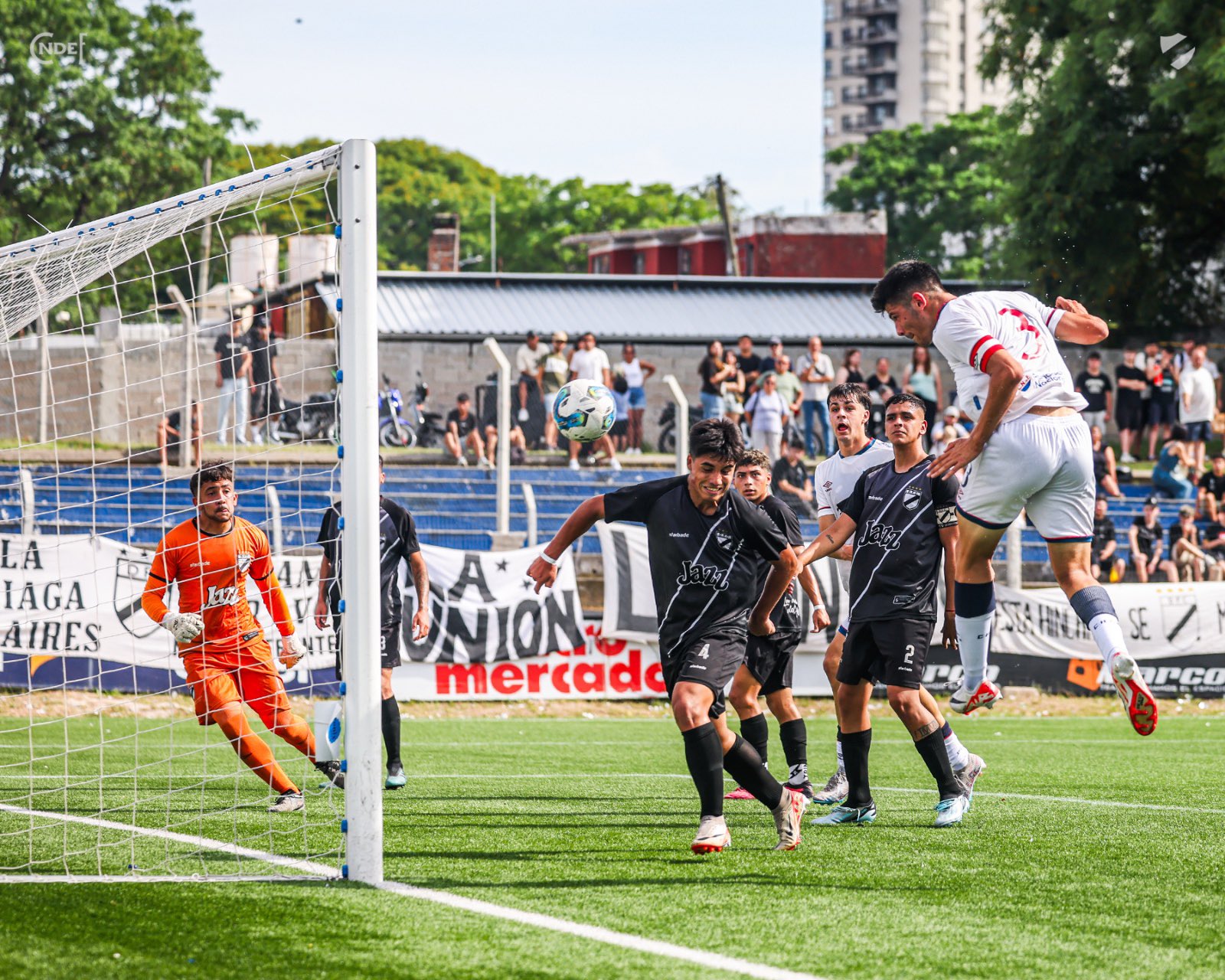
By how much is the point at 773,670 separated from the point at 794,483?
978 cm

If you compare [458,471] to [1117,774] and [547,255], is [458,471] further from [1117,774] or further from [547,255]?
[547,255]

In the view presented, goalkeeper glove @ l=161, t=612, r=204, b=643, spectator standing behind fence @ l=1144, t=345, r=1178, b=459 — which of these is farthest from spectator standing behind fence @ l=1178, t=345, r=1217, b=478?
goalkeeper glove @ l=161, t=612, r=204, b=643

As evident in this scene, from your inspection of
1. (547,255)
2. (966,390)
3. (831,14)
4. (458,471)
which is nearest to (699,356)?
(458,471)

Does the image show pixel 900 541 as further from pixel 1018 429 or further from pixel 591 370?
pixel 591 370

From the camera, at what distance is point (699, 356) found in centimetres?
3130

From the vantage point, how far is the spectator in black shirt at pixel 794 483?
18.0 m

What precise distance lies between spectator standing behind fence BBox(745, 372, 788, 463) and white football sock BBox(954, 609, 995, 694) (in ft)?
39.3

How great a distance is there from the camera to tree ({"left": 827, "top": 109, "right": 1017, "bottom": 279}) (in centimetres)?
7388

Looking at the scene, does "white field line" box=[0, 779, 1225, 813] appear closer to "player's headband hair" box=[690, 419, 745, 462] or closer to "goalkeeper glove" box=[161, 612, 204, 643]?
"goalkeeper glove" box=[161, 612, 204, 643]

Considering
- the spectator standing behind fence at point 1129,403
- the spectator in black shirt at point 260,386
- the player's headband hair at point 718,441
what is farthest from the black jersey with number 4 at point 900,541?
the spectator standing behind fence at point 1129,403

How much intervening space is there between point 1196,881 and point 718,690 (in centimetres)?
211

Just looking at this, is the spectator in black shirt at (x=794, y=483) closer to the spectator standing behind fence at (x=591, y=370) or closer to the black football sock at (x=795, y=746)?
the spectator standing behind fence at (x=591, y=370)

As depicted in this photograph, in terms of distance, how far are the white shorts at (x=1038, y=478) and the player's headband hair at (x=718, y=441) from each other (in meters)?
1.23

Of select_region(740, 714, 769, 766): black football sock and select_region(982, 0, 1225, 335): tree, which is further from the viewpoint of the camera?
select_region(982, 0, 1225, 335): tree
